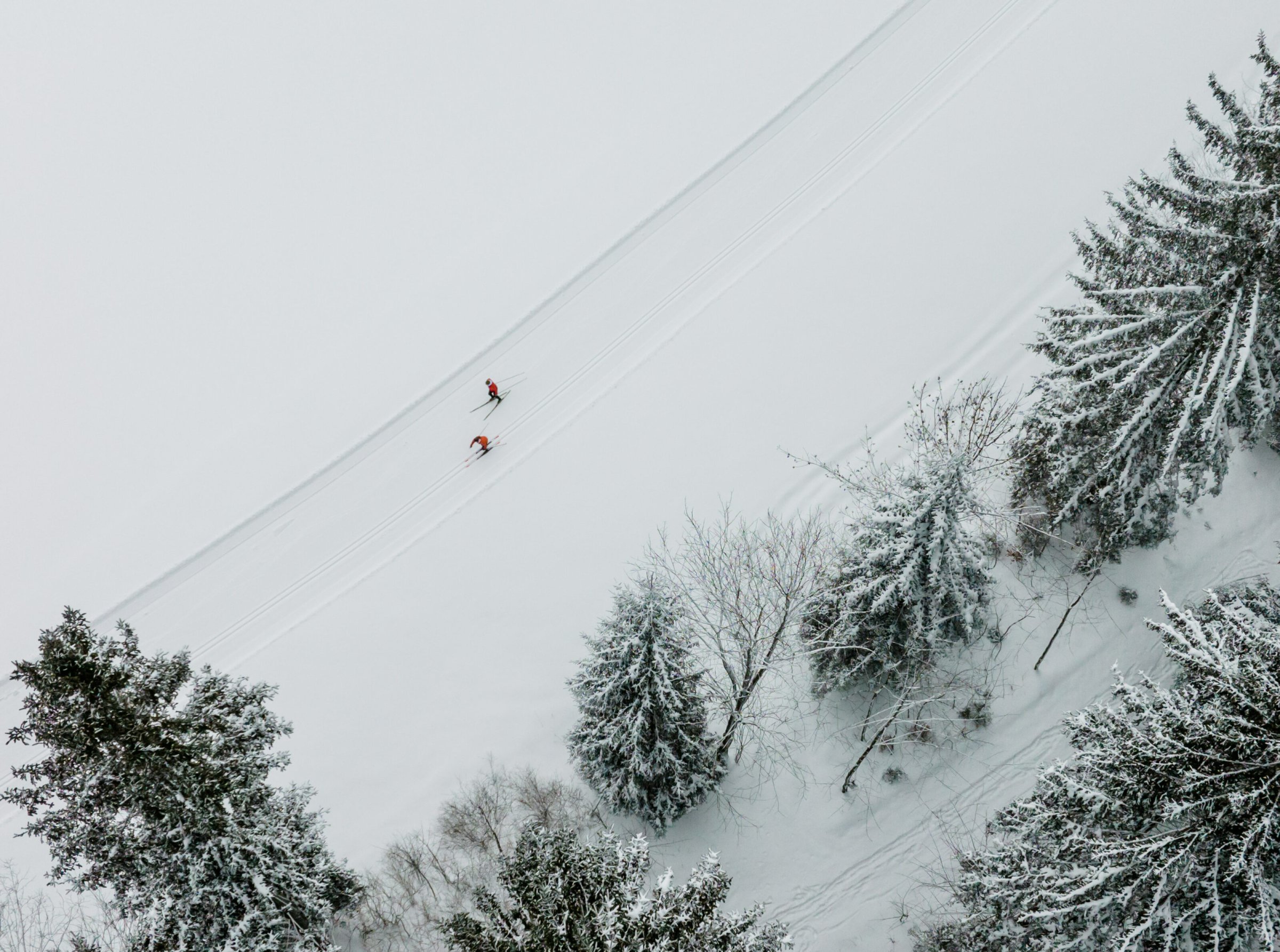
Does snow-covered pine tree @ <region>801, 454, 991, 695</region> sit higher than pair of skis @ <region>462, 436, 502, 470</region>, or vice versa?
pair of skis @ <region>462, 436, 502, 470</region>

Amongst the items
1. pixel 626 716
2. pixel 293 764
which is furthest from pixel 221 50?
pixel 626 716

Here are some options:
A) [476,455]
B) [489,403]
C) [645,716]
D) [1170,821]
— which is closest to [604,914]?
[645,716]

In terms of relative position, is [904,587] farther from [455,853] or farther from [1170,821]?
[455,853]

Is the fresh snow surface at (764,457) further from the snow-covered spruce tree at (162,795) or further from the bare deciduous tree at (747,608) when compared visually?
the snow-covered spruce tree at (162,795)

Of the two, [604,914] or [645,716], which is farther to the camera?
[645,716]

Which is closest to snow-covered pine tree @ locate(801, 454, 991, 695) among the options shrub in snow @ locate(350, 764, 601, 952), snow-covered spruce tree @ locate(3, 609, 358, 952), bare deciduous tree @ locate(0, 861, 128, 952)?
shrub in snow @ locate(350, 764, 601, 952)

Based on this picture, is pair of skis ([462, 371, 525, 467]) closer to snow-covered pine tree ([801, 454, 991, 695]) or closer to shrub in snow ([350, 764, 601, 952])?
shrub in snow ([350, 764, 601, 952])
